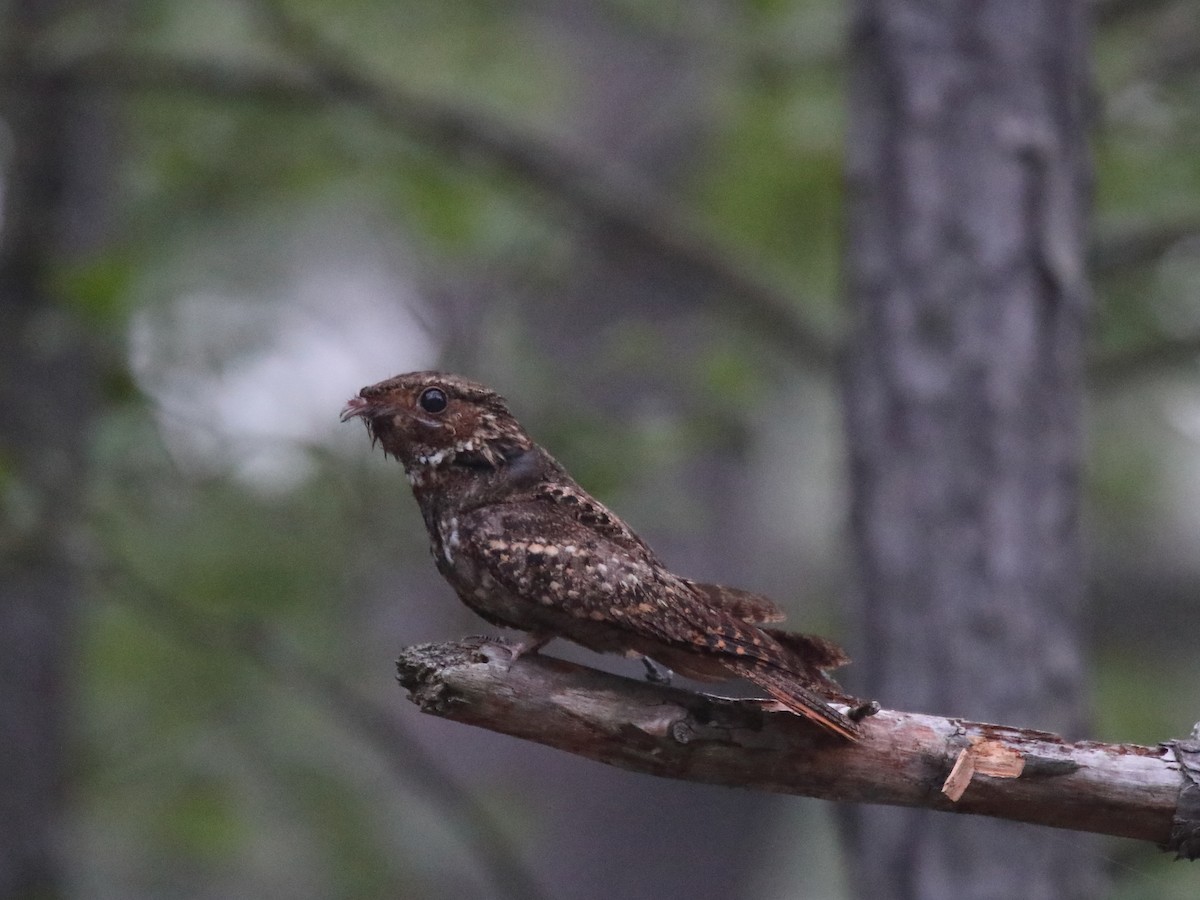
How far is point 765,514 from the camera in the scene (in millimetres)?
13461

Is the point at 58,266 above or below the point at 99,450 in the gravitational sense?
above

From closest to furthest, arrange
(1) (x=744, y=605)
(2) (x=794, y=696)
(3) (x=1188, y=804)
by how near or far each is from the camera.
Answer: (2) (x=794, y=696) → (3) (x=1188, y=804) → (1) (x=744, y=605)

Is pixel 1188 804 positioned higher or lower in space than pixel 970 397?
lower

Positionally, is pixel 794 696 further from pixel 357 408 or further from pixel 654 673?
pixel 357 408

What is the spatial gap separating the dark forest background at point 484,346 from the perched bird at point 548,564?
877mm

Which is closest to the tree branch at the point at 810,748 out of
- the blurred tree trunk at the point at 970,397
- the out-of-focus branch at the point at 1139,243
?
the blurred tree trunk at the point at 970,397

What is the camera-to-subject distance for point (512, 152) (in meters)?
5.84

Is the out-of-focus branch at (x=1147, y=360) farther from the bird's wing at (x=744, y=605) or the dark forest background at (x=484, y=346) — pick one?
the bird's wing at (x=744, y=605)

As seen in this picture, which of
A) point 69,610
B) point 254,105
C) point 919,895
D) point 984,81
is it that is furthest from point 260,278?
point 919,895

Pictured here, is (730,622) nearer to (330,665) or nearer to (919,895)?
(919,895)

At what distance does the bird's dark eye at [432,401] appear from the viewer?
118 inches

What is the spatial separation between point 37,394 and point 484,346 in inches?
94.5

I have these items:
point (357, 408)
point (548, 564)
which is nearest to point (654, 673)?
point (548, 564)

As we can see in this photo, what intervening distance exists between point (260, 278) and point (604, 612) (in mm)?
4248
